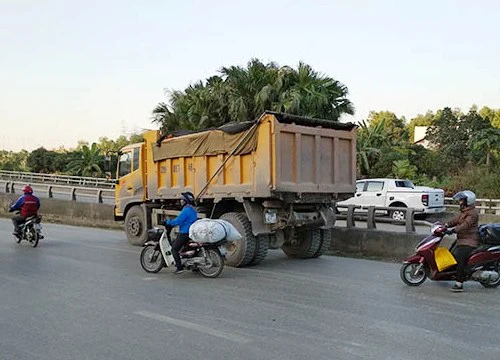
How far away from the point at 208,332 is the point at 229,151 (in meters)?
5.89

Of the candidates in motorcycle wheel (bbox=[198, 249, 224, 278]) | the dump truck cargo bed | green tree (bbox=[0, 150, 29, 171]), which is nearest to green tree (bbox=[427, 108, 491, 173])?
the dump truck cargo bed

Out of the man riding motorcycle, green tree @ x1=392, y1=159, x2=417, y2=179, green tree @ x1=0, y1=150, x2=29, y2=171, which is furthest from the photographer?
green tree @ x1=0, y1=150, x2=29, y2=171

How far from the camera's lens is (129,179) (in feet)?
50.4

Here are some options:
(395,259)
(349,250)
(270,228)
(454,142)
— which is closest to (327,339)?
(270,228)

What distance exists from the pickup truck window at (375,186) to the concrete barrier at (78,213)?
10155 mm

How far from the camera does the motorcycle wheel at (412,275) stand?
9172 mm

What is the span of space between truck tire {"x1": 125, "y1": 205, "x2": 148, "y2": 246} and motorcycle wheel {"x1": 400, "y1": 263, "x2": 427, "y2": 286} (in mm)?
7465

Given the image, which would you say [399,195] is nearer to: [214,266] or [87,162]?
[214,266]

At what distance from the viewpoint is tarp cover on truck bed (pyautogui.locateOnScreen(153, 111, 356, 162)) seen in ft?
37.0

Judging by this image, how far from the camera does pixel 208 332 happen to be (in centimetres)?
630

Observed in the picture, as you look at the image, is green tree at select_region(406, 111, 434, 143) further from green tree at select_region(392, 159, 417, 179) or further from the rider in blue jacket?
the rider in blue jacket

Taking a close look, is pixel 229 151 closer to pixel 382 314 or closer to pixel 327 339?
→ pixel 382 314

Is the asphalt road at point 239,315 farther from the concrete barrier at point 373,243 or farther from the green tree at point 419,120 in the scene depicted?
the green tree at point 419,120

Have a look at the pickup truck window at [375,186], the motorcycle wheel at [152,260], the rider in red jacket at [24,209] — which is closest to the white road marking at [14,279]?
the motorcycle wheel at [152,260]
